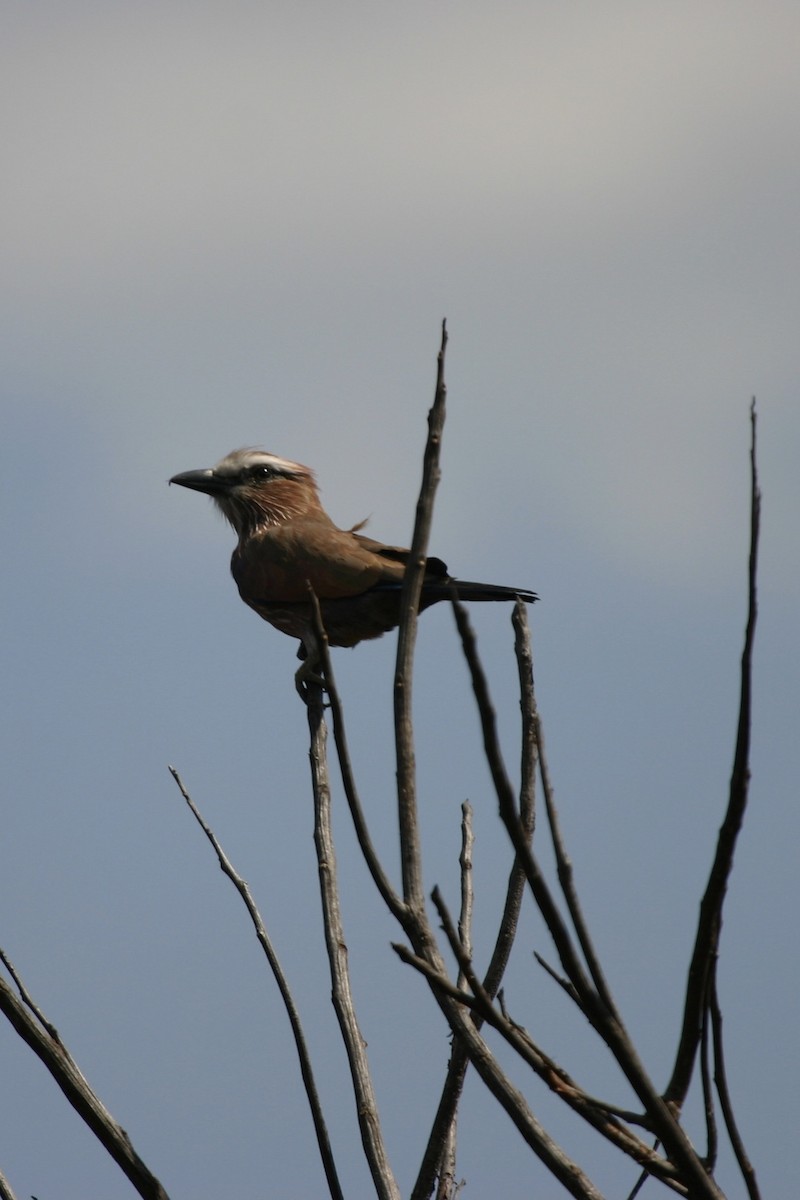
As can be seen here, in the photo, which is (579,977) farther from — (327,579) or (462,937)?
(327,579)

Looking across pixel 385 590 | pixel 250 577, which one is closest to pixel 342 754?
pixel 385 590

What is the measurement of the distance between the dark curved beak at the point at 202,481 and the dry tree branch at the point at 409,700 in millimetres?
6323

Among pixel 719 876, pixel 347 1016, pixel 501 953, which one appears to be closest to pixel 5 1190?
pixel 347 1016

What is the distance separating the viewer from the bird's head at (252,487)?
832 centimetres

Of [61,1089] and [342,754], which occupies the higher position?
[342,754]

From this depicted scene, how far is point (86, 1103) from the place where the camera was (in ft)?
7.91

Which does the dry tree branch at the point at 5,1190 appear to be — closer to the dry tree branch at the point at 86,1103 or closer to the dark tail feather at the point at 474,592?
the dry tree branch at the point at 86,1103

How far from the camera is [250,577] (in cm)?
740

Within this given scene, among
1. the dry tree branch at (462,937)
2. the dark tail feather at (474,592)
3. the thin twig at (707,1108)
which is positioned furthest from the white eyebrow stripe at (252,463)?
the thin twig at (707,1108)

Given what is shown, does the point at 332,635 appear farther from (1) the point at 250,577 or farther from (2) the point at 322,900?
(2) the point at 322,900

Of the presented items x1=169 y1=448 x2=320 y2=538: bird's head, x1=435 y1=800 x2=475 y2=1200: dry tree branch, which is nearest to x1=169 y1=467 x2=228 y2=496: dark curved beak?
x1=169 y1=448 x2=320 y2=538: bird's head

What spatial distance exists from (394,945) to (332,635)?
5354 millimetres

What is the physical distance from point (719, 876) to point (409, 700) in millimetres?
635

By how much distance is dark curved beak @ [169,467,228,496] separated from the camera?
27.4 feet
